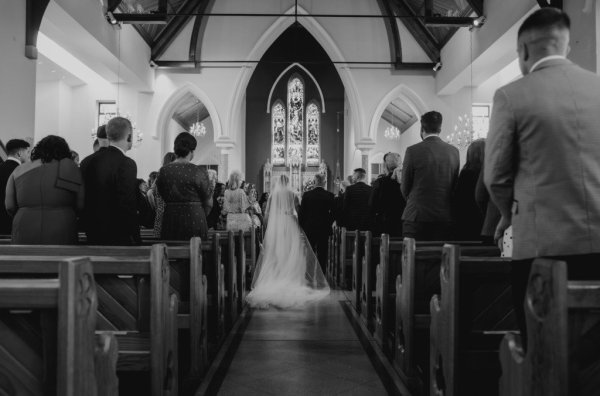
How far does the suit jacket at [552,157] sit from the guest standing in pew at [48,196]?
2.64 metres

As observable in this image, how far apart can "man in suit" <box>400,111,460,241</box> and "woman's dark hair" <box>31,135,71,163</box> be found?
240 cm

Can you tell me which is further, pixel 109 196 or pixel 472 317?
pixel 109 196

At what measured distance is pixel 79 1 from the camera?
9883 millimetres

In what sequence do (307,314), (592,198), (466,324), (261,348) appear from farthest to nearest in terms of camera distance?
(307,314) → (261,348) → (466,324) → (592,198)

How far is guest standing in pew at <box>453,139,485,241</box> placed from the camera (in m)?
4.11

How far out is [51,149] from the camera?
3.48 m

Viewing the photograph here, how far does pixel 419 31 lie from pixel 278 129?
9.69 meters

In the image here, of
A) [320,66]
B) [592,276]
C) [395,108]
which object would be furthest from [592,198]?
[320,66]

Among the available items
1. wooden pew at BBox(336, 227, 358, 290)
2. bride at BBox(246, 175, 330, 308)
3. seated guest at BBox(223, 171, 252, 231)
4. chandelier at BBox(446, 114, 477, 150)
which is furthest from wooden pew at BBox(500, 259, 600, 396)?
chandelier at BBox(446, 114, 477, 150)

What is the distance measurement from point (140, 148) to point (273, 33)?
464cm

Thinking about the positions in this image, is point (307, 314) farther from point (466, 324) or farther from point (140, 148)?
point (140, 148)

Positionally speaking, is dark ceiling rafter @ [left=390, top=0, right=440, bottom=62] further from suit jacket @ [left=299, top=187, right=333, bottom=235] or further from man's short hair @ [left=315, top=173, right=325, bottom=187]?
suit jacket @ [left=299, top=187, right=333, bottom=235]

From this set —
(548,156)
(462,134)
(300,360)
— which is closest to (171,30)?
(462,134)

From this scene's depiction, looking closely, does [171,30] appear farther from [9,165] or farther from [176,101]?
[9,165]
